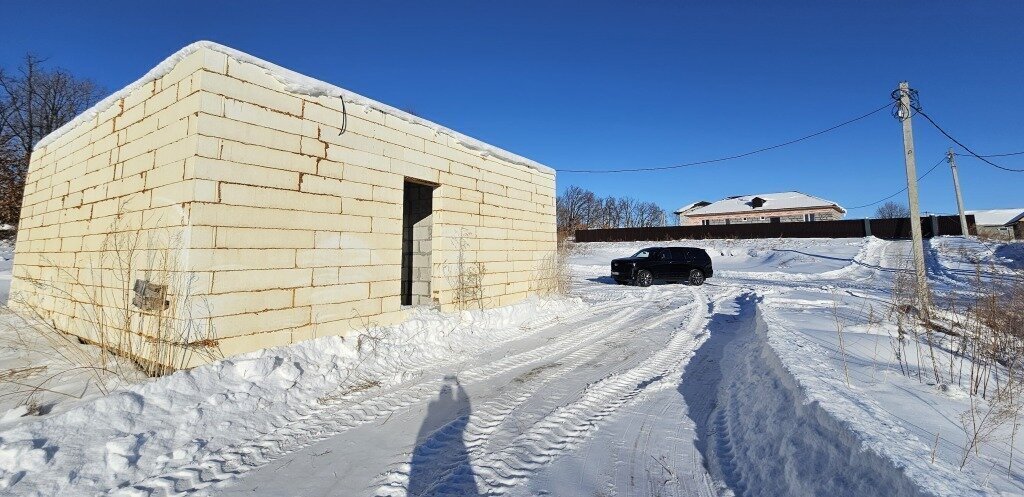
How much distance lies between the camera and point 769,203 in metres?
40.4

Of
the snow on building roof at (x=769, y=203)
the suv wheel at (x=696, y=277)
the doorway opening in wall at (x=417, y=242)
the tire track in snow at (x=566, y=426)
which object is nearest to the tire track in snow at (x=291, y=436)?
the tire track in snow at (x=566, y=426)

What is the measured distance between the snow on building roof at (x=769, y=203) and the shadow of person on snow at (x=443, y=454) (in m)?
44.3

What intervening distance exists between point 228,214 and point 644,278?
45.7 ft

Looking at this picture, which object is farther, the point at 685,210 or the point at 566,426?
the point at 685,210

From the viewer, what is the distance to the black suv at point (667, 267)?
1530 centimetres

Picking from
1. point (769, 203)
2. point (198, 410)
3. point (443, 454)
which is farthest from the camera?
point (769, 203)

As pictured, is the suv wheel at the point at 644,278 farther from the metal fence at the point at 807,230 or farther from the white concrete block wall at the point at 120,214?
the metal fence at the point at 807,230

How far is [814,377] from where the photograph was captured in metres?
3.37

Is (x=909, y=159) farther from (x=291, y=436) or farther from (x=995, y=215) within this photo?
(x=995, y=215)

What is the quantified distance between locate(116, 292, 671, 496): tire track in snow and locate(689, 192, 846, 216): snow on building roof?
142 ft

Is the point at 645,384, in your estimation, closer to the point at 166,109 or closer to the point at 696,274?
the point at 166,109

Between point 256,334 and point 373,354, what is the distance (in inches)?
52.9

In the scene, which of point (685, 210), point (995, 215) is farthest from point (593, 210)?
point (995, 215)

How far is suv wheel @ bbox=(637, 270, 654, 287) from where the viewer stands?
15.3 m
